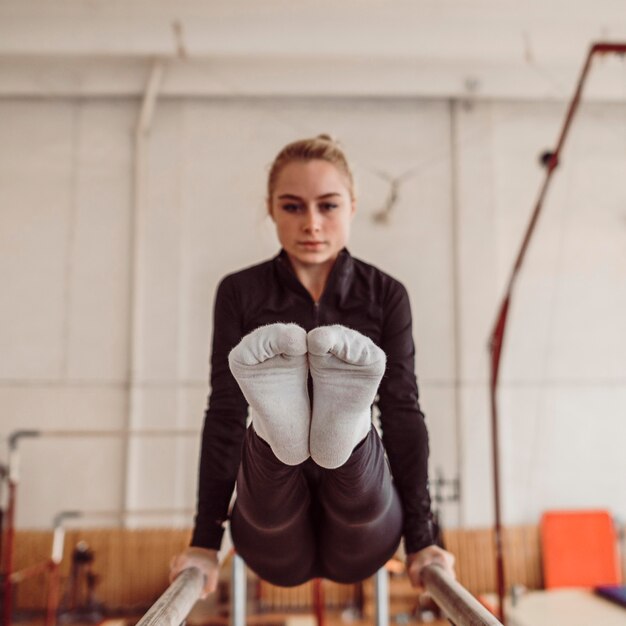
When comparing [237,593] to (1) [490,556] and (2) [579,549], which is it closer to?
(1) [490,556]

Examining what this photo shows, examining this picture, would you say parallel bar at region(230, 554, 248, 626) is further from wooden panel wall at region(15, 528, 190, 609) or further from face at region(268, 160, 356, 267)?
wooden panel wall at region(15, 528, 190, 609)

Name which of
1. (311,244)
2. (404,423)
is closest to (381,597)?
(404,423)

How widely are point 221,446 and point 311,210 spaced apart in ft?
1.48

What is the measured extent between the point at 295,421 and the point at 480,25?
3.82 m

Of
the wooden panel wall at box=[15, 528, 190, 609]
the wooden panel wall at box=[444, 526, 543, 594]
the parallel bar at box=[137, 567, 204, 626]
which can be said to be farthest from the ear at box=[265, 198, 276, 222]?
the wooden panel wall at box=[444, 526, 543, 594]

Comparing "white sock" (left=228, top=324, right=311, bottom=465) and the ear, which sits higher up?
the ear

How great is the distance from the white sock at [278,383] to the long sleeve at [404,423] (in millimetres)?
328

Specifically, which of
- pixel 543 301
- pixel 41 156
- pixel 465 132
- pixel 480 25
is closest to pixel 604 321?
pixel 543 301

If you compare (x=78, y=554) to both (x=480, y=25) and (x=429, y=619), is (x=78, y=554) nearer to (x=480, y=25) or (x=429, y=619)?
(x=429, y=619)

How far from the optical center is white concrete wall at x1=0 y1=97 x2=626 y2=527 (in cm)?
429

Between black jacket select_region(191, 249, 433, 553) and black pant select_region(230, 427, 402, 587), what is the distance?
0.05 m

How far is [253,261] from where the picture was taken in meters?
4.43

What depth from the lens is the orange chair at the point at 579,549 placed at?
3975 millimetres

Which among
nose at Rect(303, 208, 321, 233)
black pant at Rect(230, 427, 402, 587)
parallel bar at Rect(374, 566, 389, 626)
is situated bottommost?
parallel bar at Rect(374, 566, 389, 626)
